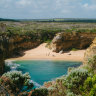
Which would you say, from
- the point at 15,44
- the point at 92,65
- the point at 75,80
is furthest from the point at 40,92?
the point at 15,44

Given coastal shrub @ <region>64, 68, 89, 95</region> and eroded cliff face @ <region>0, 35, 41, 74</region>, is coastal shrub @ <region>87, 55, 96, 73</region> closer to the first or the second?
coastal shrub @ <region>64, 68, 89, 95</region>

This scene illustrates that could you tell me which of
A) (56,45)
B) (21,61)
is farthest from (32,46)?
(21,61)

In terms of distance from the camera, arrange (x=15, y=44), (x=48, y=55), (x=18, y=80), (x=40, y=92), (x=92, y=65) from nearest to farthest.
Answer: (x=40, y=92)
(x=18, y=80)
(x=92, y=65)
(x=48, y=55)
(x=15, y=44)

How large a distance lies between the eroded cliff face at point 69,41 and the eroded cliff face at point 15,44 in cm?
474

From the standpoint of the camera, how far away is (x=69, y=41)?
4772 cm

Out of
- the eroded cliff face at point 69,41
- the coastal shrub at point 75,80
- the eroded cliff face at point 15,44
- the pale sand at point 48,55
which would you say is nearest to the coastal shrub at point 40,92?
the coastal shrub at point 75,80

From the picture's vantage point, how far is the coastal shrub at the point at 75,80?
10211 millimetres

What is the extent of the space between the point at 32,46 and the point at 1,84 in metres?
40.6

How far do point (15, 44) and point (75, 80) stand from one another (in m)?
37.6

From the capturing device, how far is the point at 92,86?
30.8ft

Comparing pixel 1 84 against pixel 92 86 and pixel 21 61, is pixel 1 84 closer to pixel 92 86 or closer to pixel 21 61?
pixel 92 86

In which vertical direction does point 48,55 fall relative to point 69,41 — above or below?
below

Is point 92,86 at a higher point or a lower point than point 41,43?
higher

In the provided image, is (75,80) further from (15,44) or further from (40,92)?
(15,44)
